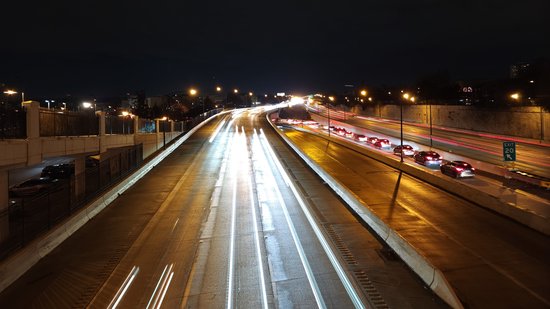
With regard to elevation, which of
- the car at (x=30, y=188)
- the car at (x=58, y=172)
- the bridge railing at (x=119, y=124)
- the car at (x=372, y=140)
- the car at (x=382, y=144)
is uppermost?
the bridge railing at (x=119, y=124)

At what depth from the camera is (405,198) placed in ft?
80.7

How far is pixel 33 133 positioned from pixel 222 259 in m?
10.6

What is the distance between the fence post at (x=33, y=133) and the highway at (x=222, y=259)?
3.71m

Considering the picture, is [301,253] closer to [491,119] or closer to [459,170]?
[459,170]

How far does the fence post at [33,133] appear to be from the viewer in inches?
718

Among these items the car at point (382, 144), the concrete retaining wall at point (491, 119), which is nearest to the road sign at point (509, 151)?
the car at point (382, 144)

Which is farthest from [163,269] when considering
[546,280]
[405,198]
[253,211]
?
[405,198]

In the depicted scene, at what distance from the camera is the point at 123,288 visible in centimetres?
1191

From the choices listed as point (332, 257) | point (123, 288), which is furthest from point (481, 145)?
point (123, 288)

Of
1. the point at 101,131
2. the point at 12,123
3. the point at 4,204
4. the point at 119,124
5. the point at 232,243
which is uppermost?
the point at 119,124

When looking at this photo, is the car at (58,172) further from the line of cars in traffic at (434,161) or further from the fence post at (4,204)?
the line of cars in traffic at (434,161)

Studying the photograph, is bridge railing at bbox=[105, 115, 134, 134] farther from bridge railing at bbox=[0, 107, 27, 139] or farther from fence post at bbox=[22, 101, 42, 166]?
bridge railing at bbox=[0, 107, 27, 139]

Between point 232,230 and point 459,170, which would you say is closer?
point 232,230

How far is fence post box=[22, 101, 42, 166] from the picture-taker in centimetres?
1824
